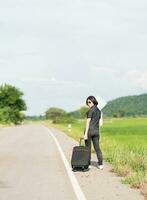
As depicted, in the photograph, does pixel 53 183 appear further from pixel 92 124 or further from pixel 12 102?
pixel 12 102

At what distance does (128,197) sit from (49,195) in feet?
5.01

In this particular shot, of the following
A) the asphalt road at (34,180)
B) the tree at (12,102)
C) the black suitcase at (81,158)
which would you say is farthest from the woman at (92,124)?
the tree at (12,102)

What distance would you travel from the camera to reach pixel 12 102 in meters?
139

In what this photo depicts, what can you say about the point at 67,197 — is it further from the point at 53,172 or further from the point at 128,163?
the point at 128,163

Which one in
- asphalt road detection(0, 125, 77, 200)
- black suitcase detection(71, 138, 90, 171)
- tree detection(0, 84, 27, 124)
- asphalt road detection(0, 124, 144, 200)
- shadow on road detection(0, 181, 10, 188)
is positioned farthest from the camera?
tree detection(0, 84, 27, 124)

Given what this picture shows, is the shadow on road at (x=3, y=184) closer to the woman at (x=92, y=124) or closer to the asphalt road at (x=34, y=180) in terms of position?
the asphalt road at (x=34, y=180)

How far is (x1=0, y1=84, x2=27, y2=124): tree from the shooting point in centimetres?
13800

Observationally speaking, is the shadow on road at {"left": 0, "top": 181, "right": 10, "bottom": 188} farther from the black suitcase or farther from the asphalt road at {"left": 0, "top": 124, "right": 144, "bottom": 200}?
the black suitcase

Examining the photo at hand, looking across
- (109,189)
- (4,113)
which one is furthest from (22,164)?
(4,113)

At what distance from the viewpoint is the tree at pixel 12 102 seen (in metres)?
138

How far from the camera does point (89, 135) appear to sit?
667 inches

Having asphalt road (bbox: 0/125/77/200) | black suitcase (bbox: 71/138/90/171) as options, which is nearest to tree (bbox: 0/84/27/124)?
asphalt road (bbox: 0/125/77/200)

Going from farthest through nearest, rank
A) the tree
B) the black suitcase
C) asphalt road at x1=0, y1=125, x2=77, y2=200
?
the tree
the black suitcase
asphalt road at x1=0, y1=125, x2=77, y2=200

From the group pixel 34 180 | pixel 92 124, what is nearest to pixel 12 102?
pixel 92 124
